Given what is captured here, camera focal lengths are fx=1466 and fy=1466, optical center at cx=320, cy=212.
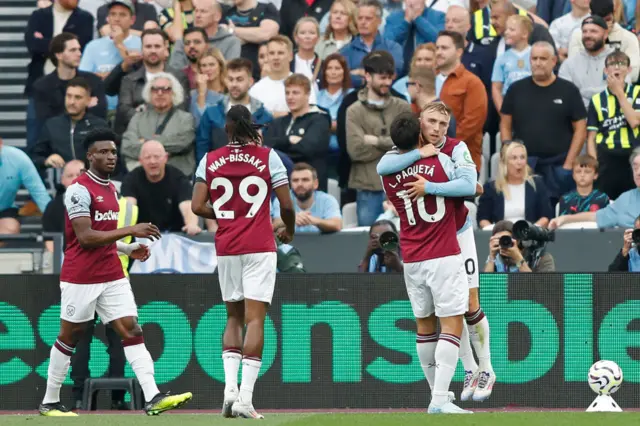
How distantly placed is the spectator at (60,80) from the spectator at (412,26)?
3.55 metres

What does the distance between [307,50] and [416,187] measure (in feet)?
23.8

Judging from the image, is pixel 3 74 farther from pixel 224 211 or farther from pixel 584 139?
pixel 224 211

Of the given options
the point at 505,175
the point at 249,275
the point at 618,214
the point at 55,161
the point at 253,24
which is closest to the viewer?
the point at 249,275

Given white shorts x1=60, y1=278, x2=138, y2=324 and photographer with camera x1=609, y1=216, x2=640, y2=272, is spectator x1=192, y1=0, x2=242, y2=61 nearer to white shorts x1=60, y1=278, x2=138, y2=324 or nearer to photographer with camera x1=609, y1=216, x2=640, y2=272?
photographer with camera x1=609, y1=216, x2=640, y2=272

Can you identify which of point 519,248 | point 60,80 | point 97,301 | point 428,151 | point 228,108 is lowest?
point 97,301

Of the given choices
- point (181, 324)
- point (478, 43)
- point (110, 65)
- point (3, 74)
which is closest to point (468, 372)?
point (181, 324)

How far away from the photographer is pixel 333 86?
1680 cm

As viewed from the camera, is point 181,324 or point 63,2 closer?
point 181,324

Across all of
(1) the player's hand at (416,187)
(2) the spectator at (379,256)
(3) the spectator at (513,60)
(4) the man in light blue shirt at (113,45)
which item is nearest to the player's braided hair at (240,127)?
(1) the player's hand at (416,187)

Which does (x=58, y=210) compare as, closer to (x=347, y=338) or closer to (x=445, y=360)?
(x=347, y=338)

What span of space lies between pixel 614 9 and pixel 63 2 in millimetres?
6828

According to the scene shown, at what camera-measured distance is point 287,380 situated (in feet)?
42.9

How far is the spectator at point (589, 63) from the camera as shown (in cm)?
1625

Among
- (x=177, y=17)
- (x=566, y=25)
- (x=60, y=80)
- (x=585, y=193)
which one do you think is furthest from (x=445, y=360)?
(x=177, y=17)
